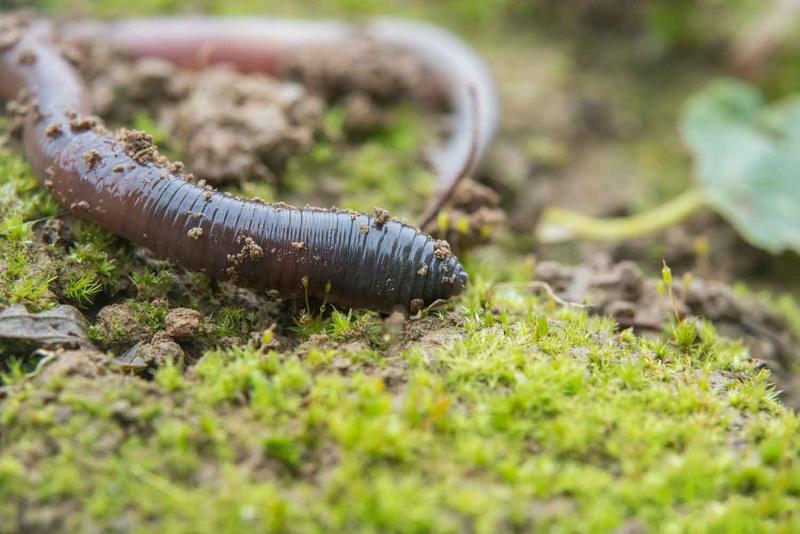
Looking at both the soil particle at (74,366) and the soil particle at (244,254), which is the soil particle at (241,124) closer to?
the soil particle at (244,254)

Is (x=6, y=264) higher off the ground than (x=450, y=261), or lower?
lower

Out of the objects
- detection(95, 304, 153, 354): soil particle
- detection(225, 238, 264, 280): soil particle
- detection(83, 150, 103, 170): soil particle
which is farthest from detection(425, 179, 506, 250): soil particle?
detection(83, 150, 103, 170): soil particle

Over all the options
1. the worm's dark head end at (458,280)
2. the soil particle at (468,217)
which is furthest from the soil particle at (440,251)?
the soil particle at (468,217)

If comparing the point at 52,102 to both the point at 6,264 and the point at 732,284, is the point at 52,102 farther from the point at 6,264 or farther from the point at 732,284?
the point at 732,284

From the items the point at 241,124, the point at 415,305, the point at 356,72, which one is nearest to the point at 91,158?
the point at 241,124

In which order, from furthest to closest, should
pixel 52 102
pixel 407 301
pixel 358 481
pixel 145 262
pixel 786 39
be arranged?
pixel 786 39, pixel 52 102, pixel 145 262, pixel 407 301, pixel 358 481

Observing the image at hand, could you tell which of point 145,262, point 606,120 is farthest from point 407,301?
point 606,120
